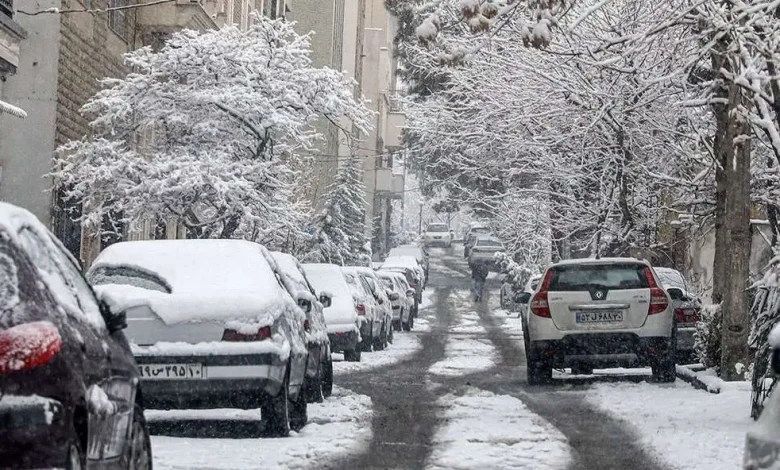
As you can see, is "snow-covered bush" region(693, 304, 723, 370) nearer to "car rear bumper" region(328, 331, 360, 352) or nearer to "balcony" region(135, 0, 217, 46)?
"car rear bumper" region(328, 331, 360, 352)

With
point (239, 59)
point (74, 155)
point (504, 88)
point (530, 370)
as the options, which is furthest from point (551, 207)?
point (530, 370)

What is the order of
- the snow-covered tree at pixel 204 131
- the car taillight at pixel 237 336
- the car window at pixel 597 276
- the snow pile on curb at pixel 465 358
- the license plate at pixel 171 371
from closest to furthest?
the license plate at pixel 171 371 → the car taillight at pixel 237 336 → the car window at pixel 597 276 → the snow pile on curb at pixel 465 358 → the snow-covered tree at pixel 204 131

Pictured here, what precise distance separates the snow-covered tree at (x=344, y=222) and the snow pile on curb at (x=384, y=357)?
28.1 meters

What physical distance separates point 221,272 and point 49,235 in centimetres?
540

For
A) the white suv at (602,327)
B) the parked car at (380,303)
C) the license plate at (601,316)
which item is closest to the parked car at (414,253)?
the parked car at (380,303)

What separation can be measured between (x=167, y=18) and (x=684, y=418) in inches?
906

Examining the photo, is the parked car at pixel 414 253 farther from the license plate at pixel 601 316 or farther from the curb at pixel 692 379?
the license plate at pixel 601 316

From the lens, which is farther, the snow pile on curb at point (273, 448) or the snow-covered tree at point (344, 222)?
the snow-covered tree at point (344, 222)

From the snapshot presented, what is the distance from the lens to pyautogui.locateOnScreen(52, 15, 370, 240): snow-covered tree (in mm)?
31391

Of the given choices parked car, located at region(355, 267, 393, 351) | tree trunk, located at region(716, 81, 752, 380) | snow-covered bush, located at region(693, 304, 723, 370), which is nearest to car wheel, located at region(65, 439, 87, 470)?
tree trunk, located at region(716, 81, 752, 380)

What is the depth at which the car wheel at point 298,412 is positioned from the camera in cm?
1334

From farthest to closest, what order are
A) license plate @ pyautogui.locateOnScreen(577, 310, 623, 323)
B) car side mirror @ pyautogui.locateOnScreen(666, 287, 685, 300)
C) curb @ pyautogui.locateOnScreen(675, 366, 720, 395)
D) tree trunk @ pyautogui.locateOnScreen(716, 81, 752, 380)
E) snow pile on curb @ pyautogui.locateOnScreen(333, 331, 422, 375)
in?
1. snow pile on curb @ pyautogui.locateOnScreen(333, 331, 422, 375)
2. car side mirror @ pyautogui.locateOnScreen(666, 287, 685, 300)
3. license plate @ pyautogui.locateOnScreen(577, 310, 623, 323)
4. tree trunk @ pyautogui.locateOnScreen(716, 81, 752, 380)
5. curb @ pyautogui.locateOnScreen(675, 366, 720, 395)

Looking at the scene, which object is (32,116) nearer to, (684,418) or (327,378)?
(327,378)

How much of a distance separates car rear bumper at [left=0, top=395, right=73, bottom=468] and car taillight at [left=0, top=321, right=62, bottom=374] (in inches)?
4.8
